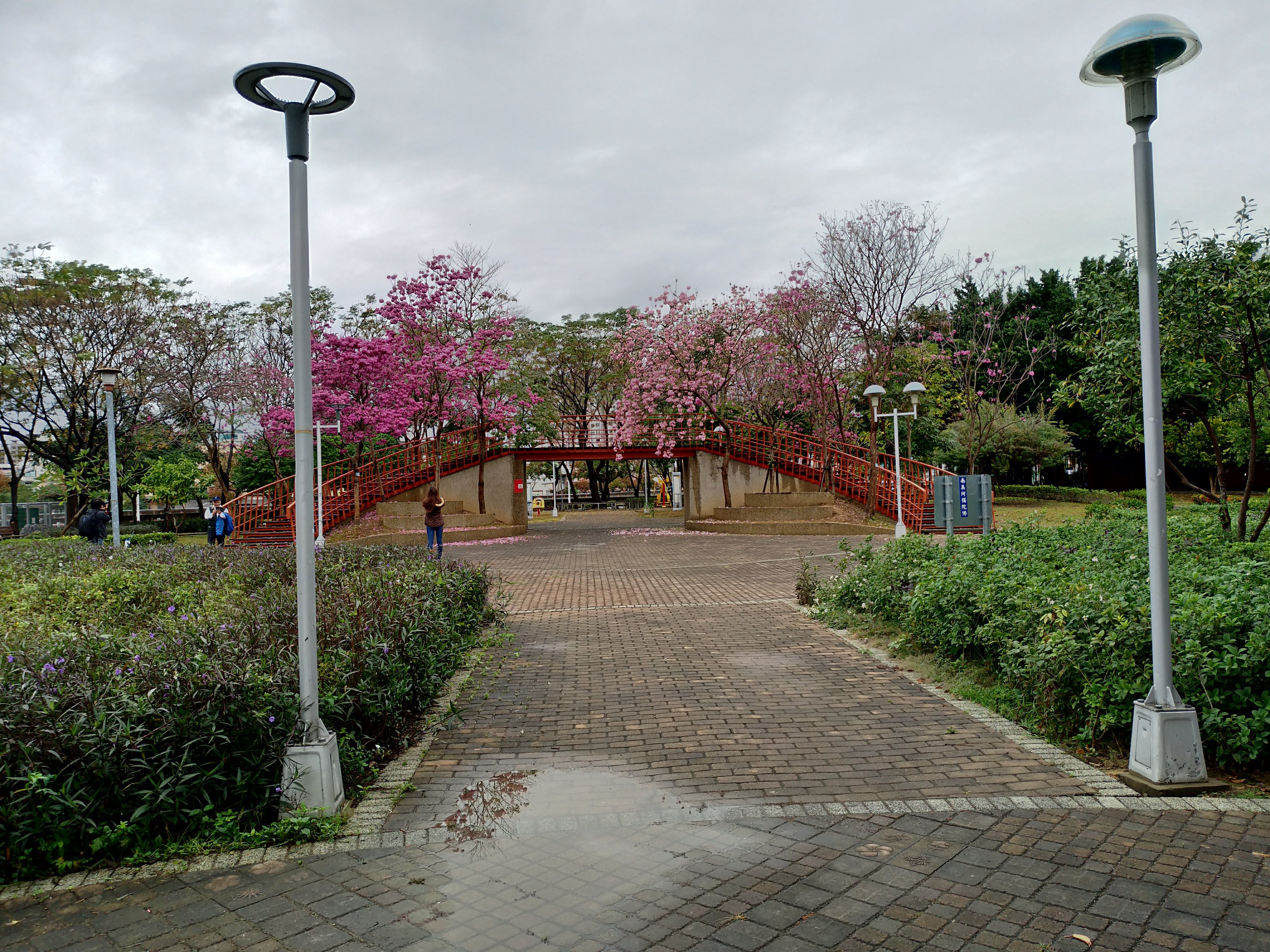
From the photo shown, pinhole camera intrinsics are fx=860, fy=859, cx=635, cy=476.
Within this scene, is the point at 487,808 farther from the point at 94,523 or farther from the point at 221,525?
the point at 221,525

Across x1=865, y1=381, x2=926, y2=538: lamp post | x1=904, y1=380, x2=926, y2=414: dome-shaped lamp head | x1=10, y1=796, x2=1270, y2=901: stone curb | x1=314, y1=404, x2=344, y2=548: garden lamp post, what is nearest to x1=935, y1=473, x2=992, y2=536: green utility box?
x1=865, y1=381, x2=926, y2=538: lamp post

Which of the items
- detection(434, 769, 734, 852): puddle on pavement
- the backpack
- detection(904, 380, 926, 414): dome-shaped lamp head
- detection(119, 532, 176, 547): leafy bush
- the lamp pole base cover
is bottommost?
detection(434, 769, 734, 852): puddle on pavement

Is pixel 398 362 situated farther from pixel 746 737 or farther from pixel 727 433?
pixel 746 737

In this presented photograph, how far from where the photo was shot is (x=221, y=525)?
20.1 m

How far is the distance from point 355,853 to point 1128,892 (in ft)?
10.7

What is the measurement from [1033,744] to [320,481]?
2193 centimetres

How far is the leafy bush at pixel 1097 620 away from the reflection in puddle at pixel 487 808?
3307 mm

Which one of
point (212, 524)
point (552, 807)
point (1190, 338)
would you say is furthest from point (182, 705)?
point (212, 524)

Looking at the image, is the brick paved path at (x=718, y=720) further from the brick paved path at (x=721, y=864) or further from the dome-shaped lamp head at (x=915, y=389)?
the dome-shaped lamp head at (x=915, y=389)

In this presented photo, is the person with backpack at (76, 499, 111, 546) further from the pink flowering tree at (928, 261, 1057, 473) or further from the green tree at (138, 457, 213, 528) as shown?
the pink flowering tree at (928, 261, 1057, 473)

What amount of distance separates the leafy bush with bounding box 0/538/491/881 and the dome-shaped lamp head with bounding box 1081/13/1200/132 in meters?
5.35

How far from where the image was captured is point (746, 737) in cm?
560

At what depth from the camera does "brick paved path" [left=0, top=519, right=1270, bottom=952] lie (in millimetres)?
3184

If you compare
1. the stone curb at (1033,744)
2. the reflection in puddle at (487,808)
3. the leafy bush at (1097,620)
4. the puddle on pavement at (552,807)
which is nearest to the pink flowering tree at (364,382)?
the leafy bush at (1097,620)
